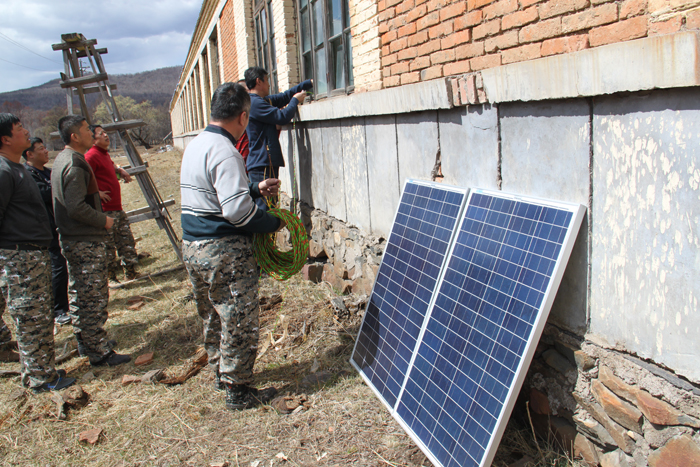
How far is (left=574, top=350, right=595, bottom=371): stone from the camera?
227 cm

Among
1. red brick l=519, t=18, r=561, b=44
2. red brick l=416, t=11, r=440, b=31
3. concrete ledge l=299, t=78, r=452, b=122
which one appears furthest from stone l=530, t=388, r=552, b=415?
red brick l=416, t=11, r=440, b=31

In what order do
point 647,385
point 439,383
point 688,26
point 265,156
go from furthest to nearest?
point 265,156, point 439,383, point 647,385, point 688,26

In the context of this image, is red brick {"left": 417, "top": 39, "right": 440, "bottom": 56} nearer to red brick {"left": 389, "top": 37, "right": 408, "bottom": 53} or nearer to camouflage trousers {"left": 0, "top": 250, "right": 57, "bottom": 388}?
red brick {"left": 389, "top": 37, "right": 408, "bottom": 53}

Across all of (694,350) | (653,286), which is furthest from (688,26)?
(694,350)

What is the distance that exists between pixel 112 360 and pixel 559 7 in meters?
4.38

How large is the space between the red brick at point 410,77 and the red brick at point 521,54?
3.05ft

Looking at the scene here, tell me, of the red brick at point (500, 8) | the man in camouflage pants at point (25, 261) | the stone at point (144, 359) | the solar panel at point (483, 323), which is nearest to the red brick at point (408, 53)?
the red brick at point (500, 8)

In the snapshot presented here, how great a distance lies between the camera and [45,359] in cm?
381

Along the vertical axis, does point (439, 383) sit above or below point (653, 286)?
below

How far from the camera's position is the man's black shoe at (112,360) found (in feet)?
14.0

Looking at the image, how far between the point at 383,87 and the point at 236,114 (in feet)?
4.92

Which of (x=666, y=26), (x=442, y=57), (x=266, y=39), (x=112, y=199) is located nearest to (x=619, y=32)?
(x=666, y=26)

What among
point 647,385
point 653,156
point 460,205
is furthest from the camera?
point 460,205

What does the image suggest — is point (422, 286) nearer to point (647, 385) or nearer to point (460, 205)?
point (460, 205)
